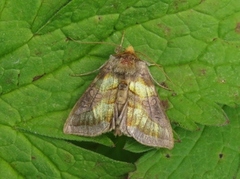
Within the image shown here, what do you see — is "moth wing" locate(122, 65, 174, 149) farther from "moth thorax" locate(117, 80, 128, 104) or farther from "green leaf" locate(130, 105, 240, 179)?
"green leaf" locate(130, 105, 240, 179)

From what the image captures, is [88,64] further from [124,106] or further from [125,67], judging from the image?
[124,106]

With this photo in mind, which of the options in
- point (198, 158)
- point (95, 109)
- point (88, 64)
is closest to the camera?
point (88, 64)

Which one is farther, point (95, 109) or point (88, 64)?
point (95, 109)

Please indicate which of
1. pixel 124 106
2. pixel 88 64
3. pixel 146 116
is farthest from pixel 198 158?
pixel 88 64

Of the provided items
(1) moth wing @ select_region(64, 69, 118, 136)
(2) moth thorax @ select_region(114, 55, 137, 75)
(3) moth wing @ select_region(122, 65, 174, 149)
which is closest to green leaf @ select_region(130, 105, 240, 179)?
(3) moth wing @ select_region(122, 65, 174, 149)

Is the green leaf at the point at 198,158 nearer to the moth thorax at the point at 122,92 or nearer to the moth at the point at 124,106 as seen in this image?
the moth at the point at 124,106

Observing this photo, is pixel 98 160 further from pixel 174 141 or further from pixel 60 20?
pixel 60 20

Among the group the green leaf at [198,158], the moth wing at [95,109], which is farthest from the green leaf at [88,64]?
the green leaf at [198,158]
